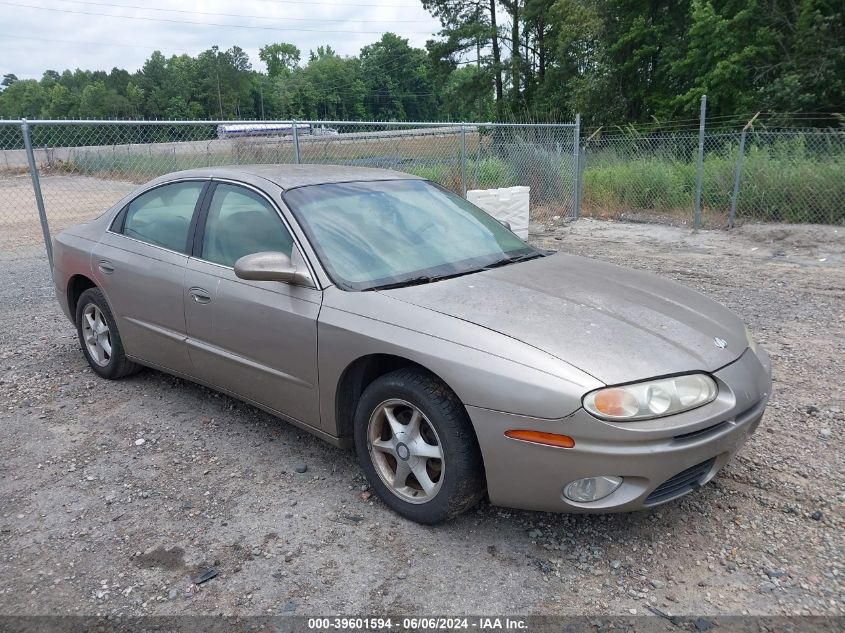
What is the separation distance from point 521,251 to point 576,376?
1.52 metres

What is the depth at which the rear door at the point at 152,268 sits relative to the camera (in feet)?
12.8

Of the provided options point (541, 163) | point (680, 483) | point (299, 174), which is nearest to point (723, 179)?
point (541, 163)

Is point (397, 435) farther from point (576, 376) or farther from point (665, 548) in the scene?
point (665, 548)

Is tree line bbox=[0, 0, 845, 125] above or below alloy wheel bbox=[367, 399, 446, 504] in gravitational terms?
above

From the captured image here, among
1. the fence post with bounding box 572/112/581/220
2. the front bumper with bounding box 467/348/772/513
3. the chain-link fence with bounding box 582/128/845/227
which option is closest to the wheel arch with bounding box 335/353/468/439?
the front bumper with bounding box 467/348/772/513

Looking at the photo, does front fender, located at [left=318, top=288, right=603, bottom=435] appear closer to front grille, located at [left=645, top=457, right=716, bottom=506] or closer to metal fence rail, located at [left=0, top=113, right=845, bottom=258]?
front grille, located at [left=645, top=457, right=716, bottom=506]

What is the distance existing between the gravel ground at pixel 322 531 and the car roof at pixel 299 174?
1.49m

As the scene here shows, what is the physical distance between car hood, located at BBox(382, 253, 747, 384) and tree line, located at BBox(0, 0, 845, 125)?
17.7 metres

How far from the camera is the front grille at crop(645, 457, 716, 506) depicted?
2551 mm

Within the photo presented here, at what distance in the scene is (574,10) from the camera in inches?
1096

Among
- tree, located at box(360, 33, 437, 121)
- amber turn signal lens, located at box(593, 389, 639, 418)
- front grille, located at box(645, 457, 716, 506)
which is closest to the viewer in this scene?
amber turn signal lens, located at box(593, 389, 639, 418)

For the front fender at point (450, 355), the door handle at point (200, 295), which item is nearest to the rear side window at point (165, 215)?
the door handle at point (200, 295)

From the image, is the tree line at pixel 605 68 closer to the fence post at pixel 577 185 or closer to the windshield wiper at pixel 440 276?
the fence post at pixel 577 185

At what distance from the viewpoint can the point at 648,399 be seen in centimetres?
244
